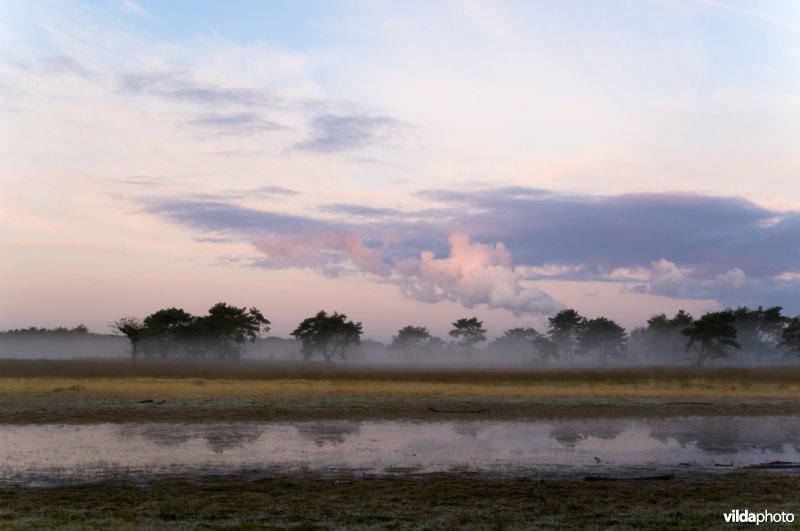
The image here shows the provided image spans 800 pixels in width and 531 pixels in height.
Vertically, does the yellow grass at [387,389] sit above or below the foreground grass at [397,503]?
below

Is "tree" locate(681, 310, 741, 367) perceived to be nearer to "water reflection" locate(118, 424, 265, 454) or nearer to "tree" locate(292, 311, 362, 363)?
"tree" locate(292, 311, 362, 363)

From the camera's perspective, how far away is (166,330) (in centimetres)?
12344

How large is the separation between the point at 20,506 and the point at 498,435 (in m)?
16.6

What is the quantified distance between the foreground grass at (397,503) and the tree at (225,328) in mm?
110564

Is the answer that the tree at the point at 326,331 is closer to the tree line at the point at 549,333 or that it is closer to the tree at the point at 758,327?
the tree line at the point at 549,333

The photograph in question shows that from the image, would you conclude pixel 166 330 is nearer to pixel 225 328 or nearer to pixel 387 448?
pixel 225 328

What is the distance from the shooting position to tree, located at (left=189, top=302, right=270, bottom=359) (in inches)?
4872

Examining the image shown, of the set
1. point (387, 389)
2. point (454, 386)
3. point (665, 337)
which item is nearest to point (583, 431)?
point (387, 389)

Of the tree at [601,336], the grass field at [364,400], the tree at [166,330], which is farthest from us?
the tree at [601,336]

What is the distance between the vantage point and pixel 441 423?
1163 inches

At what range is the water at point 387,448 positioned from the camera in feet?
61.4

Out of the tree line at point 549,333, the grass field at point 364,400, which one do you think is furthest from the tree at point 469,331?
the grass field at point 364,400

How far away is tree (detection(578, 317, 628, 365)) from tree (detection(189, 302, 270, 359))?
76.9 m

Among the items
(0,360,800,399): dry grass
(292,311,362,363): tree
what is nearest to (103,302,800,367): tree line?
(292,311,362,363): tree
